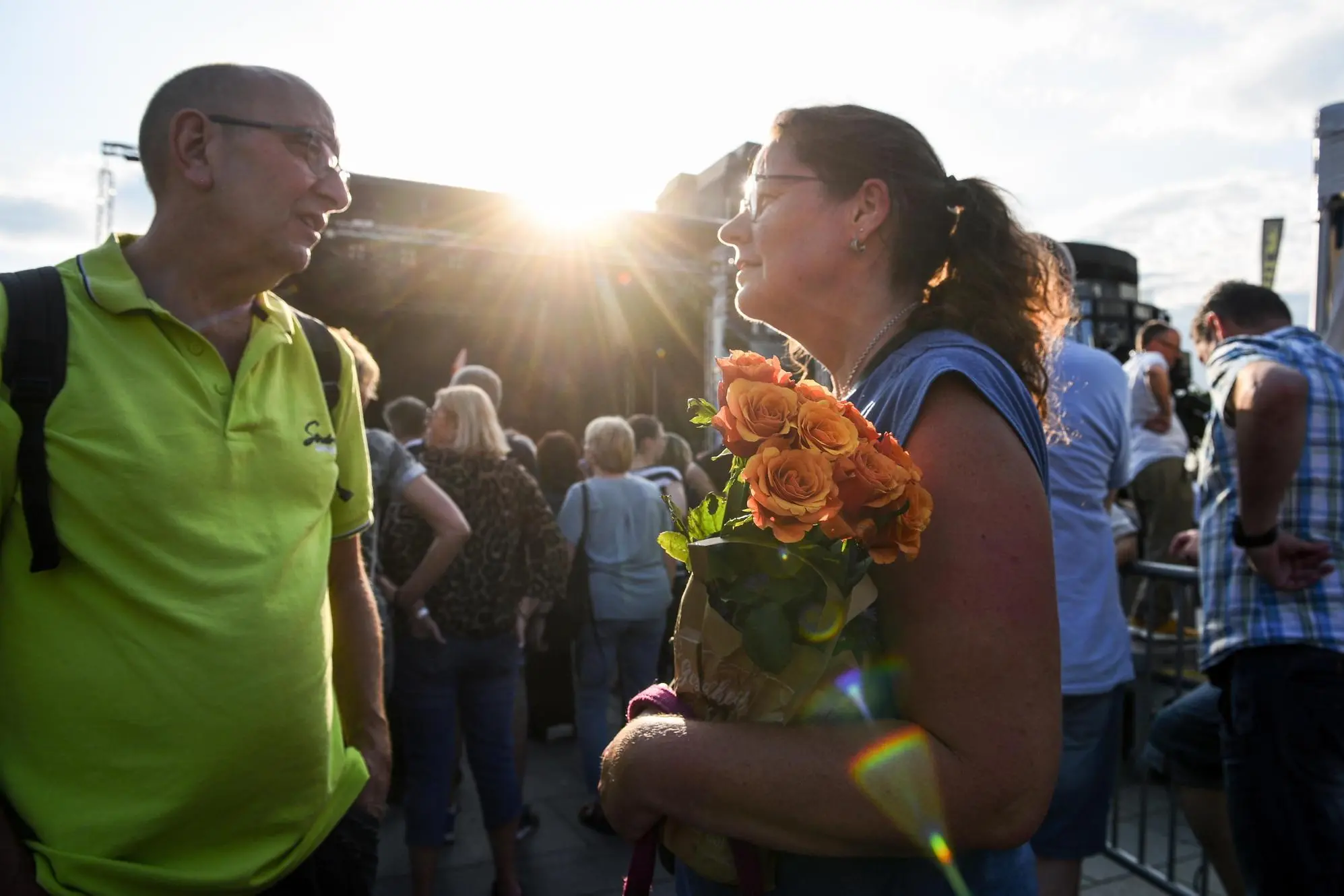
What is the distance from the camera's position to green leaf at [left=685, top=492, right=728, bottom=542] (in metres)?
1.21

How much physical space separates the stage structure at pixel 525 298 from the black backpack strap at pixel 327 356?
7.47 meters

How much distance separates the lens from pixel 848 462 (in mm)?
1066

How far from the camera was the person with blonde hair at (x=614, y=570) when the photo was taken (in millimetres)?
4953

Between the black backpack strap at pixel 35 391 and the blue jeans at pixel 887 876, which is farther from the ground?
the black backpack strap at pixel 35 391

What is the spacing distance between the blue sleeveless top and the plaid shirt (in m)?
1.72

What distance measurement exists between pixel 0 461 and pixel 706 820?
126cm

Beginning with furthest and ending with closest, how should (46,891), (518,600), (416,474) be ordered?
(518,600) → (416,474) → (46,891)

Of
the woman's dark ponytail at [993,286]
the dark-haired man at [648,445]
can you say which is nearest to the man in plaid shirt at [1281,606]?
the woman's dark ponytail at [993,286]

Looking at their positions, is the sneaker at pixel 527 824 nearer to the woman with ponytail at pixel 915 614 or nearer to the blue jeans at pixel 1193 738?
the blue jeans at pixel 1193 738

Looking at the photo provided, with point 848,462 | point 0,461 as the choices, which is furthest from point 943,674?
point 0,461

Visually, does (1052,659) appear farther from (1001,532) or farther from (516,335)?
(516,335)

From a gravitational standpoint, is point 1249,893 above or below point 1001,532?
below

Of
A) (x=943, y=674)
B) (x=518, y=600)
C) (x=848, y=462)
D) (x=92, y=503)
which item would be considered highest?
(x=848, y=462)

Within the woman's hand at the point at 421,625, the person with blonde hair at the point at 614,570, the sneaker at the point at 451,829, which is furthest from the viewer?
the person with blonde hair at the point at 614,570
